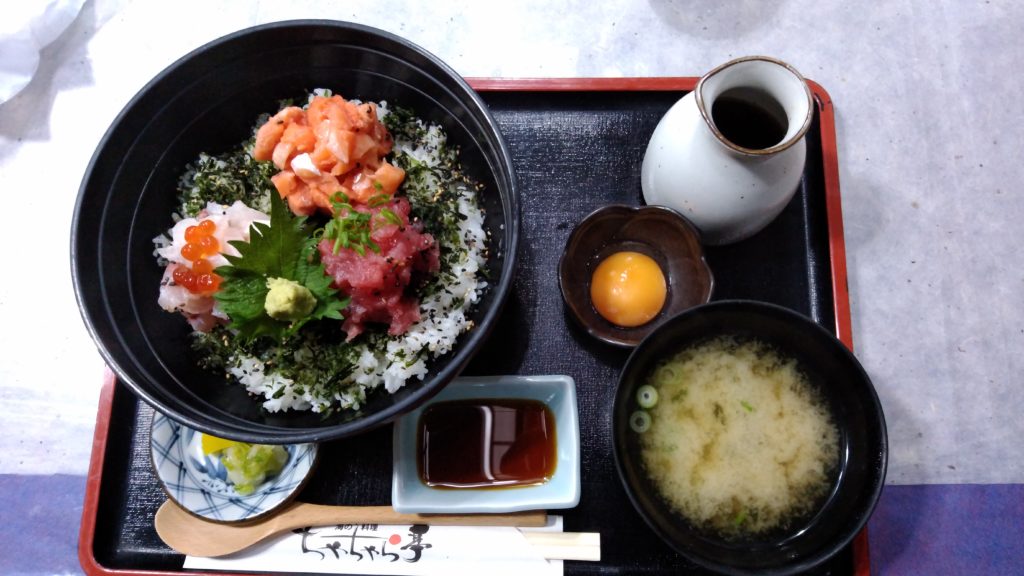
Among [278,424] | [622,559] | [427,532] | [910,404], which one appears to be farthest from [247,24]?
[910,404]

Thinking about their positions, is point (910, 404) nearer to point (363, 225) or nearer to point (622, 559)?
point (622, 559)

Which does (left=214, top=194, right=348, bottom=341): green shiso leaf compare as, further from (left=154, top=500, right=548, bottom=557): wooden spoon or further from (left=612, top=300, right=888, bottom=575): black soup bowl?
(left=612, top=300, right=888, bottom=575): black soup bowl

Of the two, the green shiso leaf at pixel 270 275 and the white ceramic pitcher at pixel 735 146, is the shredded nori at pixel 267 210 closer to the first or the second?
the green shiso leaf at pixel 270 275

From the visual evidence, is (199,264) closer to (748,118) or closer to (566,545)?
(566,545)

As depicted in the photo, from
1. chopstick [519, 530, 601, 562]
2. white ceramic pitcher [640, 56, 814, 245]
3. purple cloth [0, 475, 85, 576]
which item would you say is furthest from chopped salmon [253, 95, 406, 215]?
purple cloth [0, 475, 85, 576]

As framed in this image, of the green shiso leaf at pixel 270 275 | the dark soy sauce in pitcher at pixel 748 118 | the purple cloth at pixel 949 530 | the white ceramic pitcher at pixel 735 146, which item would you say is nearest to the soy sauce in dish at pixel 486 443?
the green shiso leaf at pixel 270 275

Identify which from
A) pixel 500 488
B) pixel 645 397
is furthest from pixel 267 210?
pixel 645 397

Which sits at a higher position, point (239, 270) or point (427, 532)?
point (239, 270)
